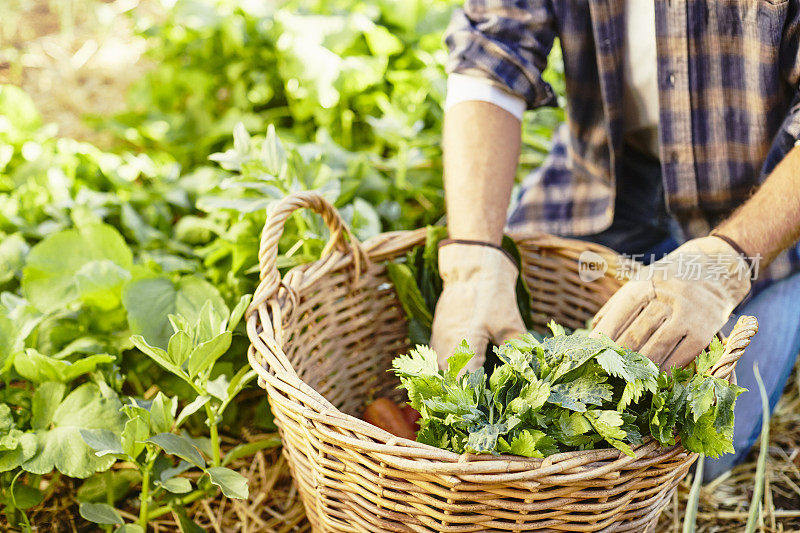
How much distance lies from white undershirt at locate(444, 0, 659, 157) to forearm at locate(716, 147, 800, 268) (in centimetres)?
30

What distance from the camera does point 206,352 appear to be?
92 centimetres

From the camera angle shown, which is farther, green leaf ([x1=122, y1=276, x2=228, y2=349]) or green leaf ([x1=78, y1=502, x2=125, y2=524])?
green leaf ([x1=122, y1=276, x2=228, y2=349])

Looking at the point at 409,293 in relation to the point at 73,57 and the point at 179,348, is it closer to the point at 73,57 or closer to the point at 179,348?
the point at 179,348

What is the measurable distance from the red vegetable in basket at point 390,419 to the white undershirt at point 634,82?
53cm

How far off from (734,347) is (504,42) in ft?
2.08

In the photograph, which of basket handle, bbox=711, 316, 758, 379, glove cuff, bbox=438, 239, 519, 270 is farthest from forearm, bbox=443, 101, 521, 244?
basket handle, bbox=711, 316, 758, 379

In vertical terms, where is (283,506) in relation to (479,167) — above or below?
below

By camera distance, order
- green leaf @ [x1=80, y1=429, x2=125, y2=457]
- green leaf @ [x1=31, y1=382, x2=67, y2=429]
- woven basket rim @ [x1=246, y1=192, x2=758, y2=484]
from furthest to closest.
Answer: green leaf @ [x1=31, y1=382, x2=67, y2=429]
green leaf @ [x1=80, y1=429, x2=125, y2=457]
woven basket rim @ [x1=246, y1=192, x2=758, y2=484]

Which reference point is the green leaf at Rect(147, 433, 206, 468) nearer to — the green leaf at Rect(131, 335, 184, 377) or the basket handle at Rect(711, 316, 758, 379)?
the green leaf at Rect(131, 335, 184, 377)

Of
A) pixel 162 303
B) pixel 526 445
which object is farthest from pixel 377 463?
pixel 162 303

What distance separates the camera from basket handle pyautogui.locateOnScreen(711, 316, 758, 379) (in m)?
0.83

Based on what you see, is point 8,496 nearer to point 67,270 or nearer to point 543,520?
point 67,270

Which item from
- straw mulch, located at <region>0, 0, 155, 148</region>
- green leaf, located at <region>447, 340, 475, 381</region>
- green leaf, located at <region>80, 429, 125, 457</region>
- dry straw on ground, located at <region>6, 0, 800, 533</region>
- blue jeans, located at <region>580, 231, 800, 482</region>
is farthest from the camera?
straw mulch, located at <region>0, 0, 155, 148</region>

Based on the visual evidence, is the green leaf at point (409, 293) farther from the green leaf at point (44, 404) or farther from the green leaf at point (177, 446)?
the green leaf at point (44, 404)
